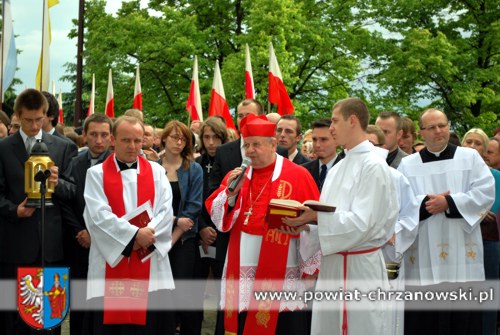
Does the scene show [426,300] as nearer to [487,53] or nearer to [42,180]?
[42,180]

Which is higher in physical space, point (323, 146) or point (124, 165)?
point (323, 146)

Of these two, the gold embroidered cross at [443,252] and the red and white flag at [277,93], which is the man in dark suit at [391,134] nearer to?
the gold embroidered cross at [443,252]

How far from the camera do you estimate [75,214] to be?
7320 millimetres

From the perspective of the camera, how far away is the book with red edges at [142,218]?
6.54 m

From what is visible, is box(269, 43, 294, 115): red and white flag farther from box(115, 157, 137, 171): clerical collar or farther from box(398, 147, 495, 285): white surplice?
box(115, 157, 137, 171): clerical collar

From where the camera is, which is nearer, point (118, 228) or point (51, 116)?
point (118, 228)

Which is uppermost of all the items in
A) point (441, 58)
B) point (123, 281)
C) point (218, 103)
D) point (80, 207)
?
point (441, 58)

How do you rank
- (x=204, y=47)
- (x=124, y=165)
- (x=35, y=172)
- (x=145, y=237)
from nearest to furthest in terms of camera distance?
(x=35, y=172) → (x=145, y=237) → (x=124, y=165) → (x=204, y=47)

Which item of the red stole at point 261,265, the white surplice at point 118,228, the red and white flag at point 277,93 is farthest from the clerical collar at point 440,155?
the red and white flag at point 277,93

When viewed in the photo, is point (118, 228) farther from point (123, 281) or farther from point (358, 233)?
point (358, 233)

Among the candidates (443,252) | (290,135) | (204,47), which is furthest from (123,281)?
(204,47)

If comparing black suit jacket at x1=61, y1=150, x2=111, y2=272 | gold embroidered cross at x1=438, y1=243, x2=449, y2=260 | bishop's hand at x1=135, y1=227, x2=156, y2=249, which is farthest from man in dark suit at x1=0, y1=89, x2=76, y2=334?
gold embroidered cross at x1=438, y1=243, x2=449, y2=260

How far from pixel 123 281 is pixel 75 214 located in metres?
1.10

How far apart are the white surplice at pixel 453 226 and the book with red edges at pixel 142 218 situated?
250 cm
